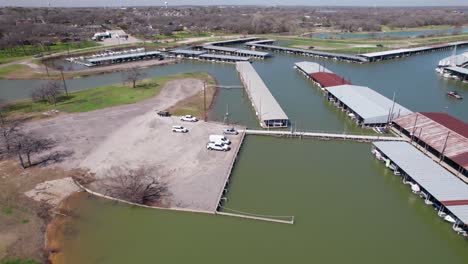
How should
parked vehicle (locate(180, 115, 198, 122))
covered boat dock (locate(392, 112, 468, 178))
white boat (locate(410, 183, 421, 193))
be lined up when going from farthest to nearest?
parked vehicle (locate(180, 115, 198, 122))
covered boat dock (locate(392, 112, 468, 178))
white boat (locate(410, 183, 421, 193))

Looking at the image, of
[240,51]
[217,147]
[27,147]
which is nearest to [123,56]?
[240,51]

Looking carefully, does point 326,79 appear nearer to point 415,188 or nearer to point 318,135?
point 318,135

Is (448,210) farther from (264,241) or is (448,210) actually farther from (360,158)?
(264,241)

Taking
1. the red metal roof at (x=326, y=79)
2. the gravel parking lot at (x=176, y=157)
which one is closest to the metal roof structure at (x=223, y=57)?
the red metal roof at (x=326, y=79)

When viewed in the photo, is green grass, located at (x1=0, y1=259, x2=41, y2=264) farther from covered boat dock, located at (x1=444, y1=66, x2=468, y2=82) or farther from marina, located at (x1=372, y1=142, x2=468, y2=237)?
covered boat dock, located at (x1=444, y1=66, x2=468, y2=82)

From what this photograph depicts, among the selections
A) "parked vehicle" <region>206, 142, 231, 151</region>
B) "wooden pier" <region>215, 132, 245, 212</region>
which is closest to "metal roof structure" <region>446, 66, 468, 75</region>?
"wooden pier" <region>215, 132, 245, 212</region>

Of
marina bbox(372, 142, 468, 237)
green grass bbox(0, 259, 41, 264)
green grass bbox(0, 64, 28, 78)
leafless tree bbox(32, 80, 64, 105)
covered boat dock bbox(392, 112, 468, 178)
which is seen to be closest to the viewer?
green grass bbox(0, 259, 41, 264)
